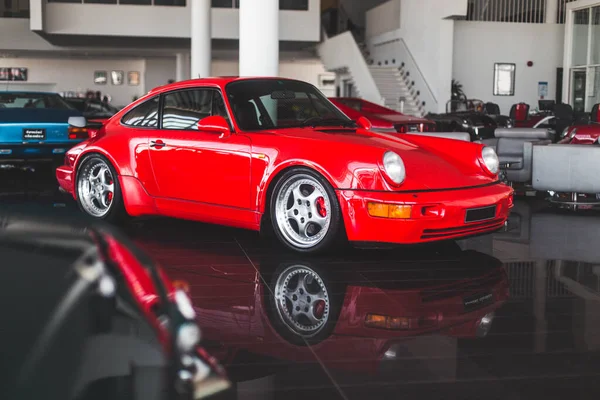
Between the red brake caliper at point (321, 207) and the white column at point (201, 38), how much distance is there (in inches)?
749

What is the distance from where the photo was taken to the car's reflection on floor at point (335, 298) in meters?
3.40

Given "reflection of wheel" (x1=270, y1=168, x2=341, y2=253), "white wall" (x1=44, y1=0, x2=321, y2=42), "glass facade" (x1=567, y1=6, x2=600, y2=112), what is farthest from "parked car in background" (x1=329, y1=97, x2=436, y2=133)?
"white wall" (x1=44, y1=0, x2=321, y2=42)

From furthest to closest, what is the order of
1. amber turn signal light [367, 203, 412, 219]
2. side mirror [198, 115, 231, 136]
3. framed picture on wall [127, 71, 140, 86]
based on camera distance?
1. framed picture on wall [127, 71, 140, 86]
2. side mirror [198, 115, 231, 136]
3. amber turn signal light [367, 203, 412, 219]

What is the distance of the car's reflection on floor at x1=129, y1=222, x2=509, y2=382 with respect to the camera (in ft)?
11.2

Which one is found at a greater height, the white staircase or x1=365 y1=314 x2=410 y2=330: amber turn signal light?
the white staircase

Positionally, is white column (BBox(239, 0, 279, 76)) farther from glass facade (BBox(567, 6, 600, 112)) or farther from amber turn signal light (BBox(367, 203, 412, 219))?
glass facade (BBox(567, 6, 600, 112))

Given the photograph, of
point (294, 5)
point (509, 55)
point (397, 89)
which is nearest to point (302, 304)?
point (397, 89)

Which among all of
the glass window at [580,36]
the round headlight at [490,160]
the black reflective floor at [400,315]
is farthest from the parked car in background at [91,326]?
the glass window at [580,36]

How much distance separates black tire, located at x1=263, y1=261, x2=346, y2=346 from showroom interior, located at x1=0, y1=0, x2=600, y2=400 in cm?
2

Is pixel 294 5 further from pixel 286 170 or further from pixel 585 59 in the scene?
pixel 286 170

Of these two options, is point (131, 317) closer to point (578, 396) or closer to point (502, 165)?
point (578, 396)

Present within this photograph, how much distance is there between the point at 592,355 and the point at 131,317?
240 centimetres

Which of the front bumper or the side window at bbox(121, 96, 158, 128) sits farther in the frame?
the side window at bbox(121, 96, 158, 128)

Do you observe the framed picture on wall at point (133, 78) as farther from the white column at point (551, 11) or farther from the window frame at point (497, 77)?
the white column at point (551, 11)
